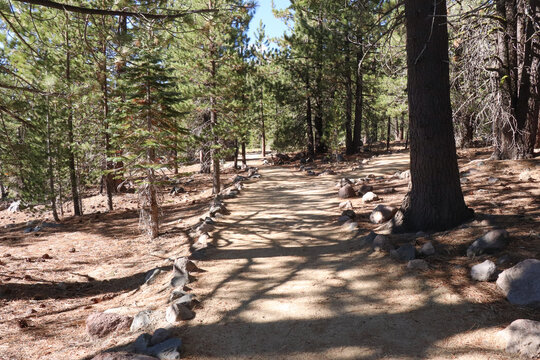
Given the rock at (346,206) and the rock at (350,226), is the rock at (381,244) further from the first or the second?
the rock at (346,206)

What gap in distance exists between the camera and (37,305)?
5.23 m

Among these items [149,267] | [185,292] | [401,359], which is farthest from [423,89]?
[149,267]

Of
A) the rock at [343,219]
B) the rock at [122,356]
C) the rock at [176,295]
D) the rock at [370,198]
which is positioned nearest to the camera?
the rock at [122,356]

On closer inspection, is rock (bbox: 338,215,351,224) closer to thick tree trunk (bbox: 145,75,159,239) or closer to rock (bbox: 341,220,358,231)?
rock (bbox: 341,220,358,231)

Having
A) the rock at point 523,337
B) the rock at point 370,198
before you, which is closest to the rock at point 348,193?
the rock at point 370,198

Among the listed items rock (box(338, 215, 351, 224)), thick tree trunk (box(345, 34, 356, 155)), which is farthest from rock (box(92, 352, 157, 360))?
thick tree trunk (box(345, 34, 356, 155))

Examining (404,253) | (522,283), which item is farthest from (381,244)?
(522,283)

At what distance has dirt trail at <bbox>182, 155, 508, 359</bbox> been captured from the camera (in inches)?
114

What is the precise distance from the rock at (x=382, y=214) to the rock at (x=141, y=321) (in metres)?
4.52

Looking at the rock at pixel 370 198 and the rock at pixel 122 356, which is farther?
the rock at pixel 370 198

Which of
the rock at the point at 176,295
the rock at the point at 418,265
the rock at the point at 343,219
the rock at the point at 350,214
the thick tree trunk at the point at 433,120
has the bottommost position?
the rock at the point at 176,295

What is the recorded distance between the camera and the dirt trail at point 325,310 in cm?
289

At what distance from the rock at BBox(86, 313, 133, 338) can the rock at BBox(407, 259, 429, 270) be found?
3.52 m

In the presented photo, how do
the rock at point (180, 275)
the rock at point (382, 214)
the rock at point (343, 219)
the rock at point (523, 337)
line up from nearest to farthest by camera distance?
the rock at point (523, 337) → the rock at point (180, 275) → the rock at point (382, 214) → the rock at point (343, 219)
